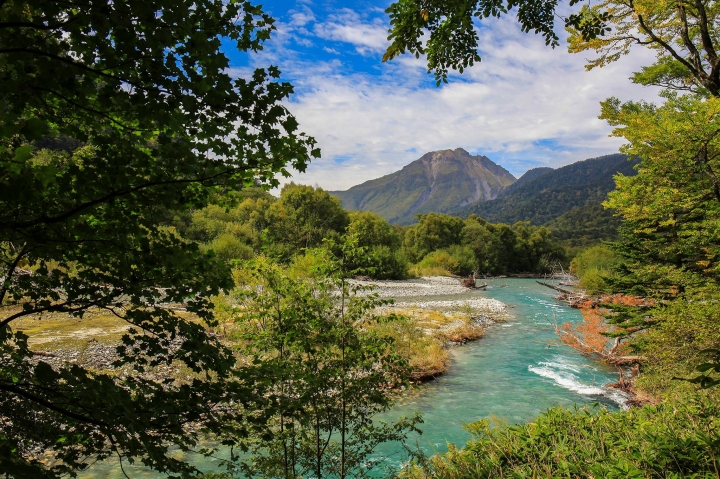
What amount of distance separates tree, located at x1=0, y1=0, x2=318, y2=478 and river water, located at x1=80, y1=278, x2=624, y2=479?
664cm

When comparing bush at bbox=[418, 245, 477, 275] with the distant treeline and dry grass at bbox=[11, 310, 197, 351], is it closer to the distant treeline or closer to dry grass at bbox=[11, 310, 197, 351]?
the distant treeline

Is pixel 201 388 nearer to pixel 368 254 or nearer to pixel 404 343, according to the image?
pixel 368 254

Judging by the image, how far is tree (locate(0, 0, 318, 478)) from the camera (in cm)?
199

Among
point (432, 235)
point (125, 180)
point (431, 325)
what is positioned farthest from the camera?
point (432, 235)

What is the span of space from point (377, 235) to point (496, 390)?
152ft

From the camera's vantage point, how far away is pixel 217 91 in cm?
227

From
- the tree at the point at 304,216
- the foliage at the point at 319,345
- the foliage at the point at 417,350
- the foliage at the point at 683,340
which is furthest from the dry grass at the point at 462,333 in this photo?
the tree at the point at 304,216

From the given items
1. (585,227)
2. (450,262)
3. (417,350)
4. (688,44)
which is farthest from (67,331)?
(585,227)

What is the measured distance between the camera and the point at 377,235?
58750mm

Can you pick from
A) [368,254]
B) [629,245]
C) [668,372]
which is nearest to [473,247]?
[629,245]

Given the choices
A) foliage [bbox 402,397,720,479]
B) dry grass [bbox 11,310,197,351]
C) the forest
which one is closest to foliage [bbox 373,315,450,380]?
the forest

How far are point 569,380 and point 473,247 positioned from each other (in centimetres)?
6570

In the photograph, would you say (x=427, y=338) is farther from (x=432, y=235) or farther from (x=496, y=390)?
(x=432, y=235)

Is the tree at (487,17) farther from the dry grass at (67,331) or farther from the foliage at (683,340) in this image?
the dry grass at (67,331)
